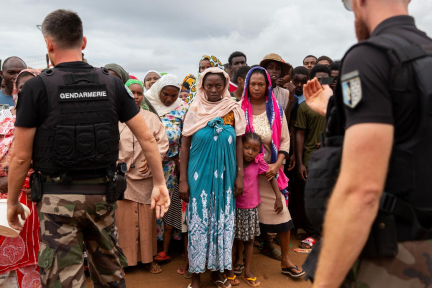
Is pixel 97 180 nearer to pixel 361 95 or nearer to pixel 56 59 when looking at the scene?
pixel 56 59

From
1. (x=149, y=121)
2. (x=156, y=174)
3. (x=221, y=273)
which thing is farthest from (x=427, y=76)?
(x=149, y=121)

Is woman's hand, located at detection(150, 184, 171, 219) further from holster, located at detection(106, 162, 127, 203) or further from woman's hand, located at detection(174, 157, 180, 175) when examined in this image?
woman's hand, located at detection(174, 157, 180, 175)

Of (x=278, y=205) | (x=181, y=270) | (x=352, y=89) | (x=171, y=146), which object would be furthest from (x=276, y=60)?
(x=352, y=89)

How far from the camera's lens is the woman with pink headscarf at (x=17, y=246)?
299 cm

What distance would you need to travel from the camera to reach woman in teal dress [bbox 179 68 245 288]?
138 inches

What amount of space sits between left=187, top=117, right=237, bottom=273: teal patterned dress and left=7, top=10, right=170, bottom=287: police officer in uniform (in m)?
1.13

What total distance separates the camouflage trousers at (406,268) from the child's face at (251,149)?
2.48 m

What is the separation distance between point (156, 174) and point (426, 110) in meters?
1.87

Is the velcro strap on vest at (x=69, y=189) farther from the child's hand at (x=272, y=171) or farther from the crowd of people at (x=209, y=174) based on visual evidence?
the child's hand at (x=272, y=171)

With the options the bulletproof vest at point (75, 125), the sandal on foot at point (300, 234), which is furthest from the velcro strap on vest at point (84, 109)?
the sandal on foot at point (300, 234)

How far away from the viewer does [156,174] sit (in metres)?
2.60

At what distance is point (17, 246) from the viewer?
3.04 meters

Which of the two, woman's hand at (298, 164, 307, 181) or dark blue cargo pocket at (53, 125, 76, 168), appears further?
woman's hand at (298, 164, 307, 181)

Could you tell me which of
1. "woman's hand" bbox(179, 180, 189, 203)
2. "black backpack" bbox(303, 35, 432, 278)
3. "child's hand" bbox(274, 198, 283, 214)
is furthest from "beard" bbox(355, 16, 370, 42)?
"child's hand" bbox(274, 198, 283, 214)
